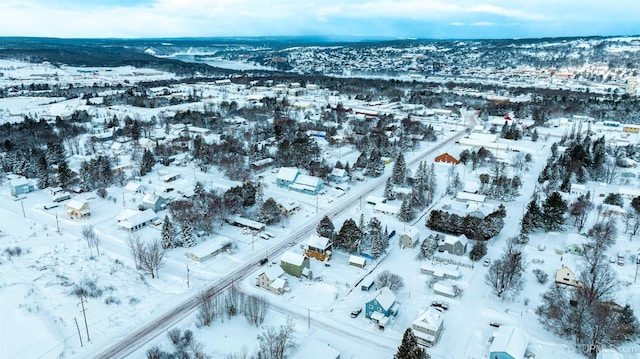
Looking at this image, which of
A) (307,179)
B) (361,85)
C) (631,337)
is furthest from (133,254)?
(361,85)

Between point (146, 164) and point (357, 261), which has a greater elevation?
point (146, 164)

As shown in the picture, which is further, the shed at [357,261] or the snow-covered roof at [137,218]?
the snow-covered roof at [137,218]

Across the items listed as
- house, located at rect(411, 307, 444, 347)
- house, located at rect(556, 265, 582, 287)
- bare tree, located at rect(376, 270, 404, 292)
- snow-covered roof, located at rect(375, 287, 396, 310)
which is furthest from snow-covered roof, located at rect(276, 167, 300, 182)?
house, located at rect(556, 265, 582, 287)

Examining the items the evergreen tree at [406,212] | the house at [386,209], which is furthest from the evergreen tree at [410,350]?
the house at [386,209]

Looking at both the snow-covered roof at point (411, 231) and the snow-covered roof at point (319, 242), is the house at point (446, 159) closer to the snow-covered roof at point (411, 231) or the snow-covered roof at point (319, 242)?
the snow-covered roof at point (411, 231)

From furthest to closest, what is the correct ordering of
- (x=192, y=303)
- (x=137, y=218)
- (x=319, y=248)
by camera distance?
(x=137, y=218), (x=319, y=248), (x=192, y=303)

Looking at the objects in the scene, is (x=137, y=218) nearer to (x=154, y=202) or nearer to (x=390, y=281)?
(x=154, y=202)

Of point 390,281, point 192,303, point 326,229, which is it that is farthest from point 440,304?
point 192,303

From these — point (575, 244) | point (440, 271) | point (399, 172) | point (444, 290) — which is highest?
point (399, 172)
